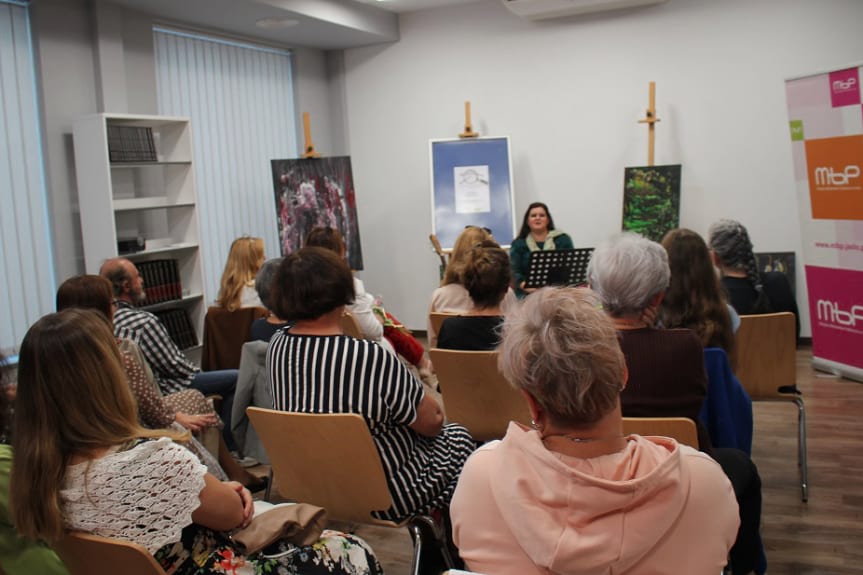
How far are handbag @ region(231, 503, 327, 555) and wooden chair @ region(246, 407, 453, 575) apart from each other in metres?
0.27

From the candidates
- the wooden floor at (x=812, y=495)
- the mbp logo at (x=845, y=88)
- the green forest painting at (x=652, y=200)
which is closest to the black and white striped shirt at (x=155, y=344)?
the wooden floor at (x=812, y=495)

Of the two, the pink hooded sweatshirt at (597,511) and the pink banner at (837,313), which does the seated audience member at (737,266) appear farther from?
the pink hooded sweatshirt at (597,511)

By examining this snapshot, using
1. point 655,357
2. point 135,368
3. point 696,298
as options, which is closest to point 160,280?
point 135,368

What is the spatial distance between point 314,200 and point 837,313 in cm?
451

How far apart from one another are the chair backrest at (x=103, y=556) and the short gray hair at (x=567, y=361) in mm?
863

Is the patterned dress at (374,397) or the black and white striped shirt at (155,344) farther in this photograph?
the black and white striped shirt at (155,344)

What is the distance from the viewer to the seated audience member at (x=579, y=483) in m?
1.33

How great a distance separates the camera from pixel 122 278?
3740 mm

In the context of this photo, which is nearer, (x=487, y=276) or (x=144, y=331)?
(x=487, y=276)

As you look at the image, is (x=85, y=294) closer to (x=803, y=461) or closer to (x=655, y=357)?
(x=655, y=357)

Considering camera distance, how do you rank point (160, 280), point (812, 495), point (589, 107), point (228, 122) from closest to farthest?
point (812, 495) → point (160, 280) → point (228, 122) → point (589, 107)

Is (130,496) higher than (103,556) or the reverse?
higher

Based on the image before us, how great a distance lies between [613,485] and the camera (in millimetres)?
1308

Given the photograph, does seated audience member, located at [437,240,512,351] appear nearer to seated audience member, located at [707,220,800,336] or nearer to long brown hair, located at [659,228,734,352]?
long brown hair, located at [659,228,734,352]
